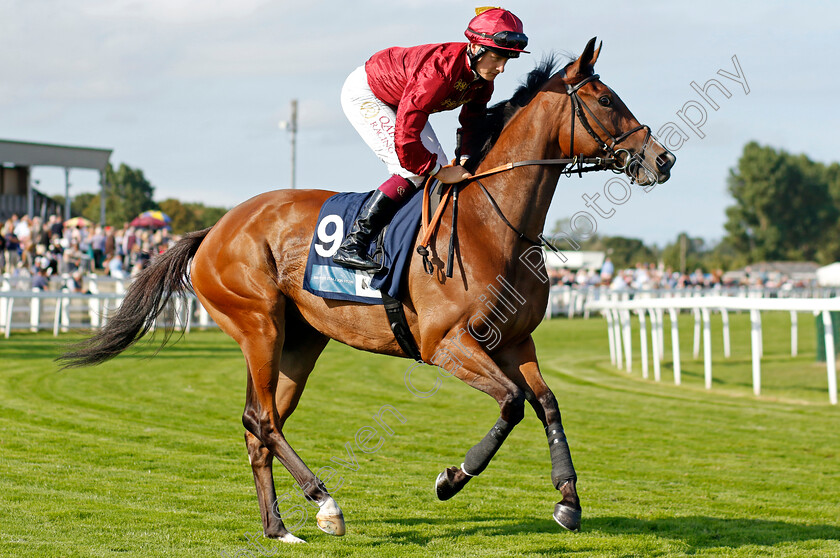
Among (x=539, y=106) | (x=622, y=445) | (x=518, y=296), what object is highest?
(x=539, y=106)

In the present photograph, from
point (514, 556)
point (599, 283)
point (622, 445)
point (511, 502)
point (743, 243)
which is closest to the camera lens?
point (514, 556)

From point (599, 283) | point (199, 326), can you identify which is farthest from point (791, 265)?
point (199, 326)

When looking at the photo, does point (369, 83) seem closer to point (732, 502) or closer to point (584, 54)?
point (584, 54)

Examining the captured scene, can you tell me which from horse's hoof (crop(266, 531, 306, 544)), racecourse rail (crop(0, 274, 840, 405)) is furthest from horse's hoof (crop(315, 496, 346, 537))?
racecourse rail (crop(0, 274, 840, 405))

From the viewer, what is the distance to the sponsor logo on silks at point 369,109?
4520mm

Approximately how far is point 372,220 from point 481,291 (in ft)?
2.24

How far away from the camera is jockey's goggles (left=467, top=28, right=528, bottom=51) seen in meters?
3.94

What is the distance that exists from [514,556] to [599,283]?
25.9 metres

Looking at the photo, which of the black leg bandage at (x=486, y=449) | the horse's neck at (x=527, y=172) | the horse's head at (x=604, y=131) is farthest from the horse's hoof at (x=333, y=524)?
the horse's head at (x=604, y=131)

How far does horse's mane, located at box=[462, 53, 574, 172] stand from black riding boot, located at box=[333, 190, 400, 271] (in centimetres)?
44

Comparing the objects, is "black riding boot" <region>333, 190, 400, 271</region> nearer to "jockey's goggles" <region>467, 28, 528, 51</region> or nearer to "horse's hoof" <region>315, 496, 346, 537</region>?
"jockey's goggles" <region>467, 28, 528, 51</region>

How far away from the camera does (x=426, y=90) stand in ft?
13.0

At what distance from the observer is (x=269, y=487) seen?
4465mm

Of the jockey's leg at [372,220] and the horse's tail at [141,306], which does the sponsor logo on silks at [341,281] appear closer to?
the jockey's leg at [372,220]
